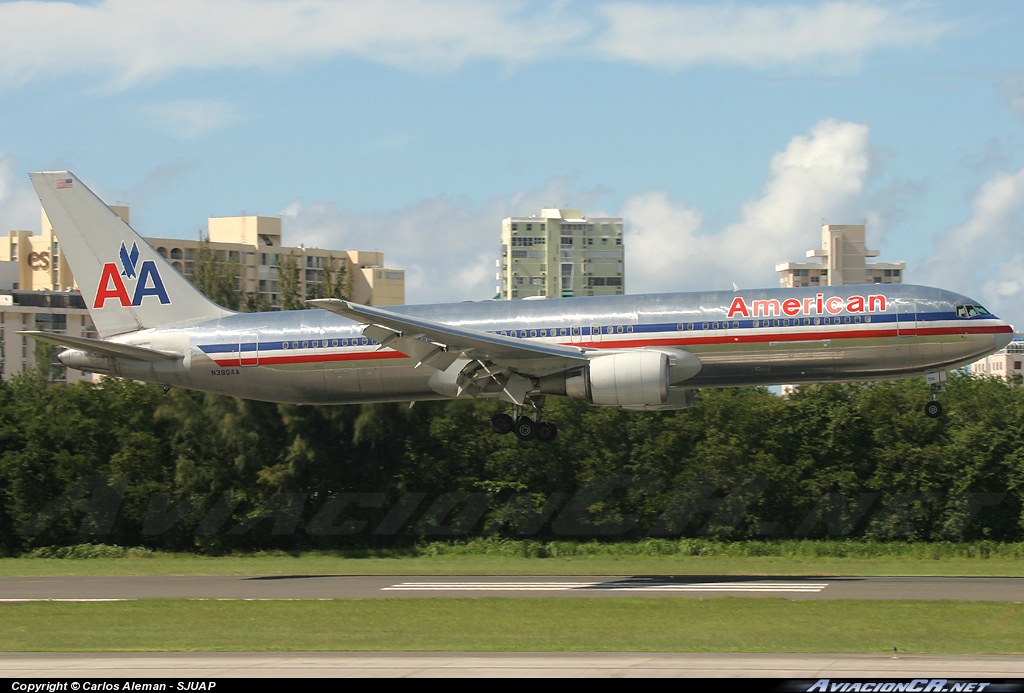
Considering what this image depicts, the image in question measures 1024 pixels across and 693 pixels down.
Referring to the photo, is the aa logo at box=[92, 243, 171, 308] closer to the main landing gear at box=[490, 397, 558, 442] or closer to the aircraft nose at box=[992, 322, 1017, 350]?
the main landing gear at box=[490, 397, 558, 442]

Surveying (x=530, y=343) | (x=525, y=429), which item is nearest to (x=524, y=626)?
(x=530, y=343)

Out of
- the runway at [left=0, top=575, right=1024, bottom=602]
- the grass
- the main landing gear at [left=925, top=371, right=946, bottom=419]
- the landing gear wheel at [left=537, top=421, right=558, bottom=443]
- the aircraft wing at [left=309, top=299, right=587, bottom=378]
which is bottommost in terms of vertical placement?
the runway at [left=0, top=575, right=1024, bottom=602]

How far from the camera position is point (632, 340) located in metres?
37.9

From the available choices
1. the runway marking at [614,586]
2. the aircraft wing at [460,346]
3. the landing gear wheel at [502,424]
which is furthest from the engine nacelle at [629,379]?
the runway marking at [614,586]

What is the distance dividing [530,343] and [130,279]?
15386 millimetres

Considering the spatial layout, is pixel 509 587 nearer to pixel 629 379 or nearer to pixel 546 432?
pixel 546 432

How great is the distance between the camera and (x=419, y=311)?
134 ft

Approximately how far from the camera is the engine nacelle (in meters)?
36.2

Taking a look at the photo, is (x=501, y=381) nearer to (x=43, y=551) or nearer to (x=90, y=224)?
(x=90, y=224)

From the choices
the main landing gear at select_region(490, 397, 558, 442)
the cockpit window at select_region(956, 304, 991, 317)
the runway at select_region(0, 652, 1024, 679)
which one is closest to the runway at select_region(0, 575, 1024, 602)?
the main landing gear at select_region(490, 397, 558, 442)

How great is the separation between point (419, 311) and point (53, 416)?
2816 cm

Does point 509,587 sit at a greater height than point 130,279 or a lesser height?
lesser

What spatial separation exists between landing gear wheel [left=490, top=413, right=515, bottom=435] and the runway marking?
202 inches

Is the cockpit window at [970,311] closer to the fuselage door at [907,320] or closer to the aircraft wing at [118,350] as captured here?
the fuselage door at [907,320]
